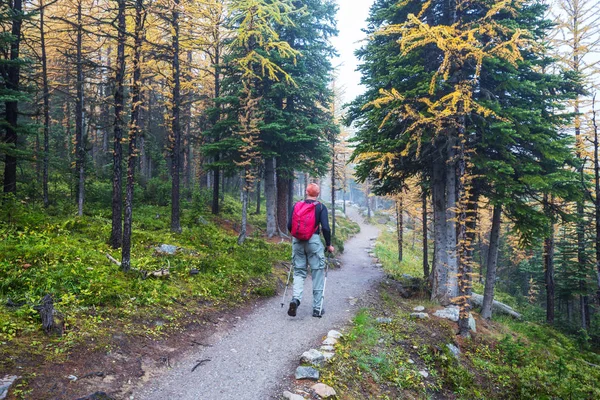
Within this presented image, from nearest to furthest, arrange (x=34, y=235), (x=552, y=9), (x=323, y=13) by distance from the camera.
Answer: (x=34, y=235), (x=552, y=9), (x=323, y=13)

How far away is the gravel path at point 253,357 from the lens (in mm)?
4117

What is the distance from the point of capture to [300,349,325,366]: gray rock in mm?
5031

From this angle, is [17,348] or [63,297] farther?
[63,297]

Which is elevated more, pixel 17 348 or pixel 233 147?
pixel 233 147

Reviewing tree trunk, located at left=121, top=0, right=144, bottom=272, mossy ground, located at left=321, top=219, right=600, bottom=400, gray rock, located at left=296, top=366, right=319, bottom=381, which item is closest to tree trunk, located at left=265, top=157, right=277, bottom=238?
mossy ground, located at left=321, top=219, right=600, bottom=400

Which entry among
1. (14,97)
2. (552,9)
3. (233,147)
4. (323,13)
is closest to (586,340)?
(552,9)

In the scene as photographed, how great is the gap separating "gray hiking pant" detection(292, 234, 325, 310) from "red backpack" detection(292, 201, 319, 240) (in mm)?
212

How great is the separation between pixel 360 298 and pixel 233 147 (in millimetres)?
9749

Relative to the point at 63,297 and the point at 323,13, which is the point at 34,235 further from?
the point at 323,13

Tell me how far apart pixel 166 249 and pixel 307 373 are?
23.9 feet

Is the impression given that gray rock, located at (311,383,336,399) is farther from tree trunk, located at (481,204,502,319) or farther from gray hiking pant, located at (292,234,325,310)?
tree trunk, located at (481,204,502,319)

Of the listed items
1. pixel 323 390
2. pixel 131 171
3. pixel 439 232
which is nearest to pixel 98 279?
pixel 131 171

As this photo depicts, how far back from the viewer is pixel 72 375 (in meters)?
3.83

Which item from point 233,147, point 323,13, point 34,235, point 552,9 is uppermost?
point 323,13
